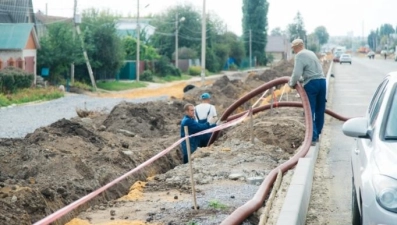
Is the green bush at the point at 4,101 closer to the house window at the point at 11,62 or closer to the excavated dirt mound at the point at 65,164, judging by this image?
the house window at the point at 11,62

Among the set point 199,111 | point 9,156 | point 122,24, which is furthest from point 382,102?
point 122,24

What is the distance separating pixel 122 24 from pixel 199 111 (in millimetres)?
85782

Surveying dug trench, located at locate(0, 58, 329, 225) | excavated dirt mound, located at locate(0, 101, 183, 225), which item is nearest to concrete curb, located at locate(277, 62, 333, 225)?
dug trench, located at locate(0, 58, 329, 225)

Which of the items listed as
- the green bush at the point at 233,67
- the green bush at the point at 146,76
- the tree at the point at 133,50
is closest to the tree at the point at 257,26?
the green bush at the point at 233,67

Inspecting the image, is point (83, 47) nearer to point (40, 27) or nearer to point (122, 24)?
point (40, 27)

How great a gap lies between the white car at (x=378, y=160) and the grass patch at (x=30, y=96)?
29.5m

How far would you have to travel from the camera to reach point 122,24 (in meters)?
101

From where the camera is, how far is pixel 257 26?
118 metres

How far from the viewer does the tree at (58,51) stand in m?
48.7

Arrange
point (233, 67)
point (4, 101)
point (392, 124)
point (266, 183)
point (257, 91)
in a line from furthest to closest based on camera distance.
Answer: point (233, 67), point (4, 101), point (257, 91), point (266, 183), point (392, 124)

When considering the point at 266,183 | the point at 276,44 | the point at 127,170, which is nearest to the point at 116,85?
the point at 127,170

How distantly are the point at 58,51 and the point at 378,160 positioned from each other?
44.1 metres

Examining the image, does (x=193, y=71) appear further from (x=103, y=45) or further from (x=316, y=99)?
(x=316, y=99)

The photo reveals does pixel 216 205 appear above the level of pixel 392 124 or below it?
below
